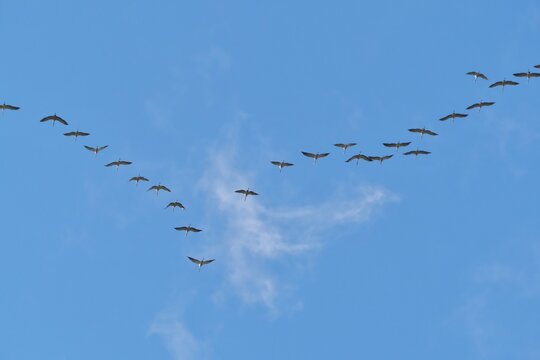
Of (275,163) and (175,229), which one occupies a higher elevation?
(275,163)

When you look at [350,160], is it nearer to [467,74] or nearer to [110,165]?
[467,74]

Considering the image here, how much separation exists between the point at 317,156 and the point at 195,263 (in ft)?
113

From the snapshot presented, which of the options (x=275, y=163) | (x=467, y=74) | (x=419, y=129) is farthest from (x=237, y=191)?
(x=467, y=74)

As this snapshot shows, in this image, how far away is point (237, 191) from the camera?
180375mm

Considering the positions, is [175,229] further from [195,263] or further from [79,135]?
[79,135]

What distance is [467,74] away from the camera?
576ft

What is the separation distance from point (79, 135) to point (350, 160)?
5550cm

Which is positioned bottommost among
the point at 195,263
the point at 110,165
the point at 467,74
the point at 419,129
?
the point at 195,263

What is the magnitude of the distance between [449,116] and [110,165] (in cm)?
6907

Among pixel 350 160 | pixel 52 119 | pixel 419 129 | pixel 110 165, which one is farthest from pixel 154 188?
pixel 419 129

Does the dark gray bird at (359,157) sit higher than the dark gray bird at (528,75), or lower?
lower

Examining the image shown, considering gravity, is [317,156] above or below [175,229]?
above

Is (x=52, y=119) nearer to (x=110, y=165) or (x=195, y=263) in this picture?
(x=110, y=165)

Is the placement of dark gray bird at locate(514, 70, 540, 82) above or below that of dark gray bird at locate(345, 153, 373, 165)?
above
